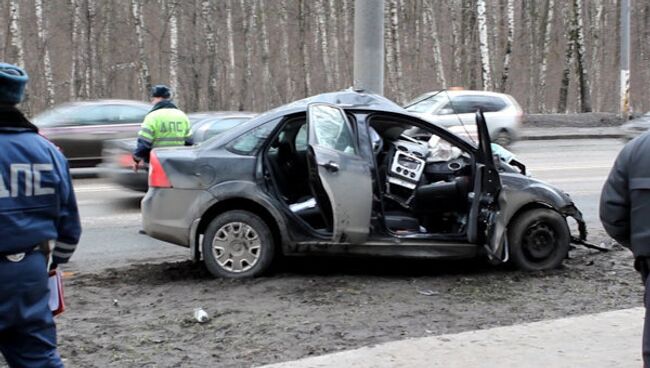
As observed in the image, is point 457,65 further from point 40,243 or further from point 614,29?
point 40,243

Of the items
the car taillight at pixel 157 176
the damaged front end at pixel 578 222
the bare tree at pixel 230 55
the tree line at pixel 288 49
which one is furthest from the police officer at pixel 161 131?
the bare tree at pixel 230 55

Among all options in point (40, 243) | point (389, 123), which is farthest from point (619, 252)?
point (40, 243)

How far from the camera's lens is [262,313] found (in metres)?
6.29

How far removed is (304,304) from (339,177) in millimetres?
1147

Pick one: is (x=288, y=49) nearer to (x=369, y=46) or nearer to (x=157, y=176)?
(x=369, y=46)

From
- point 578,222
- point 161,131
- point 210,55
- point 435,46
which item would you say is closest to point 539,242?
point 578,222

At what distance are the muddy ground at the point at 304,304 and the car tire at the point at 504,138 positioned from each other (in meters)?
13.8

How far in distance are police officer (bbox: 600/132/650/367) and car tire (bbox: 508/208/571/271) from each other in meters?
3.78

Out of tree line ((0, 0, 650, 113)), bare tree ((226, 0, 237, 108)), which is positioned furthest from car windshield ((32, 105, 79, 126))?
bare tree ((226, 0, 237, 108))

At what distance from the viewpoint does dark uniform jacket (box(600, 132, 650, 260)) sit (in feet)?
11.9

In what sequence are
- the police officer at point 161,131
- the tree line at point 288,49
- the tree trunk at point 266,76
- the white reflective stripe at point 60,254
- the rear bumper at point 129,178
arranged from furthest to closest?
1. the tree trunk at point 266,76
2. the tree line at point 288,49
3. the rear bumper at point 129,178
4. the police officer at point 161,131
5. the white reflective stripe at point 60,254

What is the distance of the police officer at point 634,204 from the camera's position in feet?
11.9

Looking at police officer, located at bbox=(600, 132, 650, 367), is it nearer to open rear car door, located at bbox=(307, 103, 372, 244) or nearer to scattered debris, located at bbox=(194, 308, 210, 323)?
scattered debris, located at bbox=(194, 308, 210, 323)

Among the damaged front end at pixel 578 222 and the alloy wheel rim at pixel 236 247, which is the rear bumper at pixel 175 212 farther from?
the damaged front end at pixel 578 222
